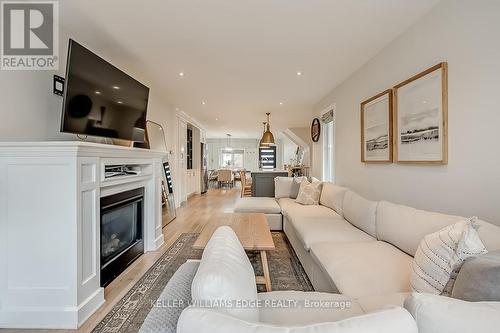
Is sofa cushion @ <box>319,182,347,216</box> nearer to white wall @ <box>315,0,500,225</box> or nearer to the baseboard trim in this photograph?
white wall @ <box>315,0,500,225</box>

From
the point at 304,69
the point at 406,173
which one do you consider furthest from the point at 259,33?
the point at 406,173


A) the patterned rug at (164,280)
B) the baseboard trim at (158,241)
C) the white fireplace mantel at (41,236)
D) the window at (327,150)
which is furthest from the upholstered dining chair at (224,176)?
the white fireplace mantel at (41,236)

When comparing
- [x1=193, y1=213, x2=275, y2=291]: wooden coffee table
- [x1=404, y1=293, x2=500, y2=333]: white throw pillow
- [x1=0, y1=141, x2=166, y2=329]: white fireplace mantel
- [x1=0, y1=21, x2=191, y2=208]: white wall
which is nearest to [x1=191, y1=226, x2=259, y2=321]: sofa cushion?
[x1=404, y1=293, x2=500, y2=333]: white throw pillow

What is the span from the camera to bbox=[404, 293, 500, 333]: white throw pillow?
2.11ft

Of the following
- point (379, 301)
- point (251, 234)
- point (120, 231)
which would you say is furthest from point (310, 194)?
point (379, 301)

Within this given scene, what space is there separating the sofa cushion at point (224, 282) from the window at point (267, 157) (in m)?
13.5

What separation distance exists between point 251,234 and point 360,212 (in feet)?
3.87

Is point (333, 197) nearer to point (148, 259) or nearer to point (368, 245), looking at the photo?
point (368, 245)

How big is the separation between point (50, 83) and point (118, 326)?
2.23 m

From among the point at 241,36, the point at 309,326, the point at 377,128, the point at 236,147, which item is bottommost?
the point at 309,326

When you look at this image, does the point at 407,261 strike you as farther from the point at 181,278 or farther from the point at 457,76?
the point at 181,278

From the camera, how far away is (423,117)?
90.2 inches

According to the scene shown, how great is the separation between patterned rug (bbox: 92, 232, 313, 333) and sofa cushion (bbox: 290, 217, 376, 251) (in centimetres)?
38

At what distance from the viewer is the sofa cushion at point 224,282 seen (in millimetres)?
770
